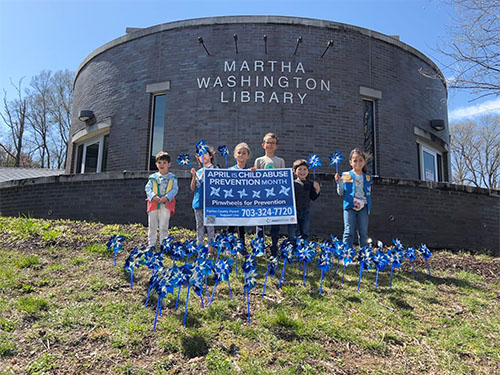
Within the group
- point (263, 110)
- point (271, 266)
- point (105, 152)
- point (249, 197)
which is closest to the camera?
point (271, 266)

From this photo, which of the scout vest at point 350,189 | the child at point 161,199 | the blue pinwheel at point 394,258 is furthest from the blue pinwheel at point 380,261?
the child at point 161,199

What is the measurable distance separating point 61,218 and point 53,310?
562cm

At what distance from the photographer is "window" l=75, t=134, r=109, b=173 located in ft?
39.3

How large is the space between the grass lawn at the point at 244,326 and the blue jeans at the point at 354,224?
54 cm

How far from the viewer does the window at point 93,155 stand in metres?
12.0

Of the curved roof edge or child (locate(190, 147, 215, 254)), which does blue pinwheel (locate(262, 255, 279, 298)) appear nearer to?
child (locate(190, 147, 215, 254))

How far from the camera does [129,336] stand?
130 inches

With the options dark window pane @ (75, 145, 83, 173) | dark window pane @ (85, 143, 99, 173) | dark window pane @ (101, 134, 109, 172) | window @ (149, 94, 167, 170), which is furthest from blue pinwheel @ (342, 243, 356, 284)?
dark window pane @ (75, 145, 83, 173)

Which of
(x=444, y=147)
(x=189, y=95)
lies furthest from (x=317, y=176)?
(x=444, y=147)

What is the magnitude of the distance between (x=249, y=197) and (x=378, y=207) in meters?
3.97

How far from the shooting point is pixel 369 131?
10773 mm

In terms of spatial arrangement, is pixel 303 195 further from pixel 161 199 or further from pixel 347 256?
pixel 161 199

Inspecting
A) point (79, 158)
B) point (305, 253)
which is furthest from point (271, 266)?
→ point (79, 158)

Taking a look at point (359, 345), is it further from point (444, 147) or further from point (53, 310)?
point (444, 147)
